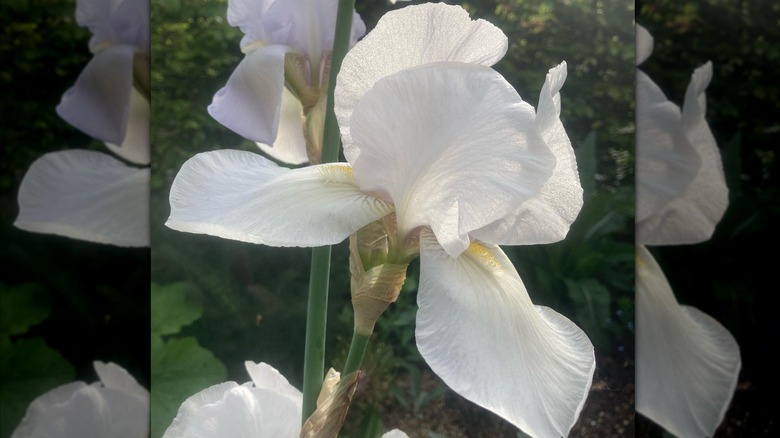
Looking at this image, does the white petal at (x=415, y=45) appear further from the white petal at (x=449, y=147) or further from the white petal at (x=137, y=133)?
the white petal at (x=137, y=133)

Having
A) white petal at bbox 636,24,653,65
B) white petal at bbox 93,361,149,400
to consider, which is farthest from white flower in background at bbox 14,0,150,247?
white petal at bbox 636,24,653,65

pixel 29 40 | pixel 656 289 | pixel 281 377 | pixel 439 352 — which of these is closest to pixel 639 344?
pixel 656 289

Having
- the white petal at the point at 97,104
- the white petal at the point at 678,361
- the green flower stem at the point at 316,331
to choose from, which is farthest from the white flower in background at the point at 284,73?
the white petal at the point at 678,361

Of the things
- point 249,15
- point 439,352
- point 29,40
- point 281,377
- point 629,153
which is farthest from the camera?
point 629,153

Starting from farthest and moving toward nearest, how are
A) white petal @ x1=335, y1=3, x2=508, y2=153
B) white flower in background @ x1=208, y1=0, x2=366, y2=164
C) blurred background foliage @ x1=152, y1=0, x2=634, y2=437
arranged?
1. blurred background foliage @ x1=152, y1=0, x2=634, y2=437
2. white flower in background @ x1=208, y1=0, x2=366, y2=164
3. white petal @ x1=335, y1=3, x2=508, y2=153

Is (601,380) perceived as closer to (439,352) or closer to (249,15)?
(439,352)

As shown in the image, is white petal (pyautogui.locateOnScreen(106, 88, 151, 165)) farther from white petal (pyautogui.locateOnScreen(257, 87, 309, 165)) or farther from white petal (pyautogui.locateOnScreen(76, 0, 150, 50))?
white petal (pyautogui.locateOnScreen(257, 87, 309, 165))
